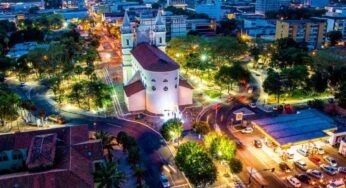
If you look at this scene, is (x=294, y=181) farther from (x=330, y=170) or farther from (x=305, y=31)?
(x=305, y=31)

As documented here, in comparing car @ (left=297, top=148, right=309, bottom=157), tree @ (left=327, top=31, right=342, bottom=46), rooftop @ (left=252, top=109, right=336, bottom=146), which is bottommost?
car @ (left=297, top=148, right=309, bottom=157)

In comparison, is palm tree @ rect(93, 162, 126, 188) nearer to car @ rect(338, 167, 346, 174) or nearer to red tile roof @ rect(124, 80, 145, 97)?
red tile roof @ rect(124, 80, 145, 97)

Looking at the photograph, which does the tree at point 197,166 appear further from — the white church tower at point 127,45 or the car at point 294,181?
the white church tower at point 127,45

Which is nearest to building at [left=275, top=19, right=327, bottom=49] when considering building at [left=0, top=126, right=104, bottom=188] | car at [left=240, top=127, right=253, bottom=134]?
car at [left=240, top=127, right=253, bottom=134]

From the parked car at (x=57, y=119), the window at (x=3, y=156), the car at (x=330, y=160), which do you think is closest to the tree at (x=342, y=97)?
the car at (x=330, y=160)

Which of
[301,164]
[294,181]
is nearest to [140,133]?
[294,181]

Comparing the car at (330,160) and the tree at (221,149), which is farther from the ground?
the tree at (221,149)
